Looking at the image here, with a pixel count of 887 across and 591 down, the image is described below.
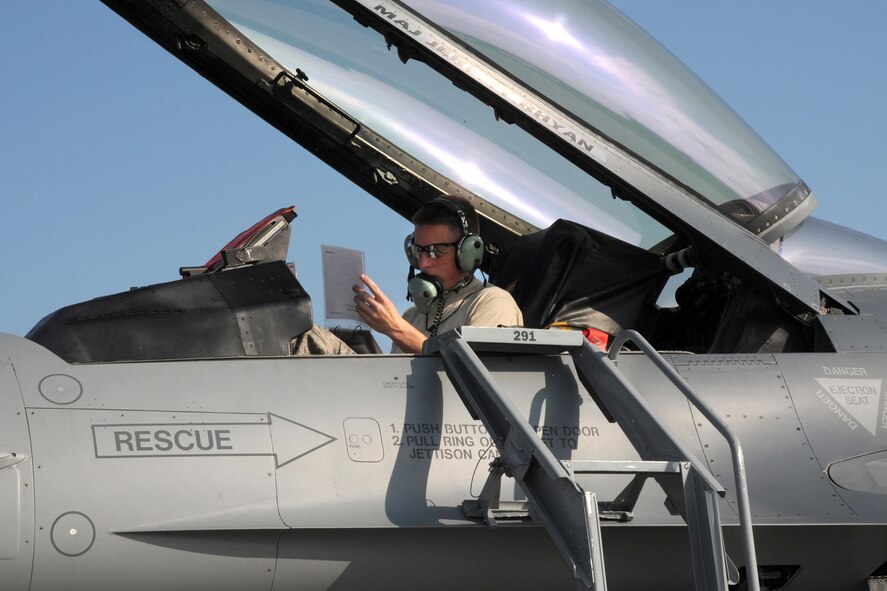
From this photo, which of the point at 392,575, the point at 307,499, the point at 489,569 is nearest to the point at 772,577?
the point at 489,569

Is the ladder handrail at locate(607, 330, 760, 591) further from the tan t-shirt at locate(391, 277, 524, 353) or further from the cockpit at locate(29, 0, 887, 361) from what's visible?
the cockpit at locate(29, 0, 887, 361)

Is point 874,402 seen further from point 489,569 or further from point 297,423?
point 297,423

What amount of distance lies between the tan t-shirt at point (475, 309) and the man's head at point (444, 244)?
8 centimetres

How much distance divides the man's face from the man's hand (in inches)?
23.0

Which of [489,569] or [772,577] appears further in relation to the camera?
[772,577]

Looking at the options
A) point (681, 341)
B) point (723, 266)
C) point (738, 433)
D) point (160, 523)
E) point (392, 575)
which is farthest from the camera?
point (681, 341)

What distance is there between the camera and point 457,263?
5.16 metres

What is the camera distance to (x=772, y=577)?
4488mm

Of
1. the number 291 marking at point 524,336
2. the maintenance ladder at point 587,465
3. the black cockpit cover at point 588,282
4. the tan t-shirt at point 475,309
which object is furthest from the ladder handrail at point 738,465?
the black cockpit cover at point 588,282

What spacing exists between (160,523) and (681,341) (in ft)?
10.5

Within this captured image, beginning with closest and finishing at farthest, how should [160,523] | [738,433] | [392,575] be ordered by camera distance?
[160,523]
[392,575]
[738,433]

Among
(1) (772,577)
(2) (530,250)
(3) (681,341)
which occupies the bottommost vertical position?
(1) (772,577)

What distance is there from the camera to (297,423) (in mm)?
3971

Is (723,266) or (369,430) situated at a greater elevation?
(723,266)
